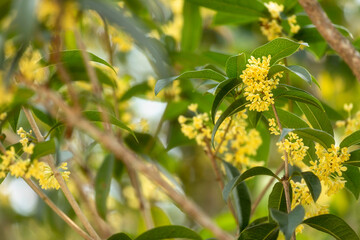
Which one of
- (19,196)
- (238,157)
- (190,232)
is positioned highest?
(238,157)

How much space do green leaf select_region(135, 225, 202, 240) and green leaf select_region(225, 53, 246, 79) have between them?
32 centimetres

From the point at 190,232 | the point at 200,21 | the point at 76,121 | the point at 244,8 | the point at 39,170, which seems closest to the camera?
the point at 76,121

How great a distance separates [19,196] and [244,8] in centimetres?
121

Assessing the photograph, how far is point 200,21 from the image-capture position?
1.60 m

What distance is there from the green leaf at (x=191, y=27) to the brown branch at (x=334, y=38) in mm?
666

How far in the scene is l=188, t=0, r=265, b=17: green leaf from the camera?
1157mm

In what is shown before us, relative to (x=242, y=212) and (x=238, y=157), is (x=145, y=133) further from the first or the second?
(x=242, y=212)

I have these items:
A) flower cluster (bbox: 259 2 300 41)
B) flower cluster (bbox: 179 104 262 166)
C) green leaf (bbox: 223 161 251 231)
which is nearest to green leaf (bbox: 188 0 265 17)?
flower cluster (bbox: 259 2 300 41)

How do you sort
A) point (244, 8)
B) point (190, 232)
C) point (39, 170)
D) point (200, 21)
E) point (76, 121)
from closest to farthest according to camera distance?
point (76, 121) < point (39, 170) < point (190, 232) < point (244, 8) < point (200, 21)

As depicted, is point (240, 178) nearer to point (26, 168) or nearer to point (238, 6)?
point (26, 168)

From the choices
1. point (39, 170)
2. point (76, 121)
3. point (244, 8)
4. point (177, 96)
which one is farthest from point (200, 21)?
point (76, 121)

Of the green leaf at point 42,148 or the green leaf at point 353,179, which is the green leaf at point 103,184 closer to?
the green leaf at point 42,148

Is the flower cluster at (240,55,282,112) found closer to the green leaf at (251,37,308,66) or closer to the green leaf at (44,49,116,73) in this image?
the green leaf at (251,37,308,66)

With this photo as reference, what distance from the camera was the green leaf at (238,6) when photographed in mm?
1157
